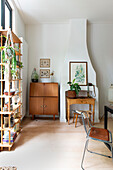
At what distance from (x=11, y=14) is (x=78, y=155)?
3.35 metres

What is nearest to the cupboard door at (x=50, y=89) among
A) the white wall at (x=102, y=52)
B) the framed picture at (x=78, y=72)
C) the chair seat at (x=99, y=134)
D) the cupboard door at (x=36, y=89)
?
the cupboard door at (x=36, y=89)

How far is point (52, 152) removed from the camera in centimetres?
200

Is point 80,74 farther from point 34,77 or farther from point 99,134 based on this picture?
point 99,134

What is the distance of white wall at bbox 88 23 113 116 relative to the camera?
3.98m

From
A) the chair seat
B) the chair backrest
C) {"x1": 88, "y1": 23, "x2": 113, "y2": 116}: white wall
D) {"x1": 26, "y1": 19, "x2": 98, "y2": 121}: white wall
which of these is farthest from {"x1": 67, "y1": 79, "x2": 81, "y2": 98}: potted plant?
the chair seat

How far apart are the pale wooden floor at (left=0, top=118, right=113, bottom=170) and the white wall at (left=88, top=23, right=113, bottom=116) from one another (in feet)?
6.10

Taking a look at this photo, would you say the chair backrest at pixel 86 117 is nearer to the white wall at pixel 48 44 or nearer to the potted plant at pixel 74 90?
the potted plant at pixel 74 90

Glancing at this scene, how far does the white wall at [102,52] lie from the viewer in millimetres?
3982

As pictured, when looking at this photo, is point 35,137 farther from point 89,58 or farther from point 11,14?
point 11,14

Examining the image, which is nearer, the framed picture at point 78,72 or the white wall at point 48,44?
the framed picture at point 78,72

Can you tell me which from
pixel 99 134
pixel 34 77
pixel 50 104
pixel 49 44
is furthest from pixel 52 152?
pixel 49 44

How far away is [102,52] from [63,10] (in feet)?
5.78

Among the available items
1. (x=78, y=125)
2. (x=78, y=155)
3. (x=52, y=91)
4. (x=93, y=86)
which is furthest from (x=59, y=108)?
(x=78, y=155)

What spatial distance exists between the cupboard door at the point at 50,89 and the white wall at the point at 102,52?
143 cm
